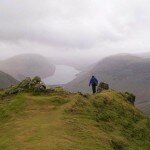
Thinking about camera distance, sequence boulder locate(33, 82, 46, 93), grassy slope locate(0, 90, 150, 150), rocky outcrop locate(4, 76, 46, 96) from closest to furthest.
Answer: grassy slope locate(0, 90, 150, 150), boulder locate(33, 82, 46, 93), rocky outcrop locate(4, 76, 46, 96)

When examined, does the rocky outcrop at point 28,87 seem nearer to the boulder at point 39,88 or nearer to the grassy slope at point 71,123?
the boulder at point 39,88

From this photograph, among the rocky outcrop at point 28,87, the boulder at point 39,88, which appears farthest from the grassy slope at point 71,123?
the rocky outcrop at point 28,87

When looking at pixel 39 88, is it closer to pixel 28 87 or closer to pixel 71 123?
pixel 28 87

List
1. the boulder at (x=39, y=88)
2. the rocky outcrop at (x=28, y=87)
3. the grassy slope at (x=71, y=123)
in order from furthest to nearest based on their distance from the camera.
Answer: the rocky outcrop at (x=28, y=87), the boulder at (x=39, y=88), the grassy slope at (x=71, y=123)

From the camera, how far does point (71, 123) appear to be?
5347cm

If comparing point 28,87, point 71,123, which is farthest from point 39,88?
point 71,123

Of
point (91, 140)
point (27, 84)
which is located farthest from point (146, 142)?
point (27, 84)

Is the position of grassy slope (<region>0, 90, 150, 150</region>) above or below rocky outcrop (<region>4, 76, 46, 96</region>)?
below

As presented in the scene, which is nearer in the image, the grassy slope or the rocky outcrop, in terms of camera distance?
the grassy slope

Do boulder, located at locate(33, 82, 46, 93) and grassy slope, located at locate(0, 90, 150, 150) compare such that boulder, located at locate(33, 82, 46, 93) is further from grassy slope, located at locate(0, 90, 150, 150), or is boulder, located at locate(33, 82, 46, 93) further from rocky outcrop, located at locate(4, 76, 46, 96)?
grassy slope, located at locate(0, 90, 150, 150)

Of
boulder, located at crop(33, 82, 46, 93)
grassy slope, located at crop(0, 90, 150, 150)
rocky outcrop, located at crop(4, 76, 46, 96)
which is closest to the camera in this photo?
grassy slope, located at crop(0, 90, 150, 150)

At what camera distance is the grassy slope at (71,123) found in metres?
45.1

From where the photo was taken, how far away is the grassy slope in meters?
45.1

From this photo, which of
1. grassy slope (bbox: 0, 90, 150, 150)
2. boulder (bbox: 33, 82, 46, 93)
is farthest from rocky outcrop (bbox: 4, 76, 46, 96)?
grassy slope (bbox: 0, 90, 150, 150)
